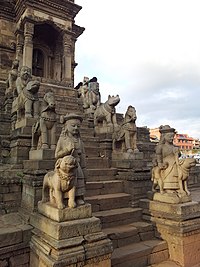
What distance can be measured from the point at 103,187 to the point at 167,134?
2200 millimetres

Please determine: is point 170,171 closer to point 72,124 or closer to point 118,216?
point 118,216

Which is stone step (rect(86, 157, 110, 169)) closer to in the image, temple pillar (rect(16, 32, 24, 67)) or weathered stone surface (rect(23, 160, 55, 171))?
weathered stone surface (rect(23, 160, 55, 171))

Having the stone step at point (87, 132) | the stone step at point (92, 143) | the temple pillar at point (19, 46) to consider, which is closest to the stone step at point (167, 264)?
the stone step at point (92, 143)

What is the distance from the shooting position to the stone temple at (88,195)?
3740mm

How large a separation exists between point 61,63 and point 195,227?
540 inches

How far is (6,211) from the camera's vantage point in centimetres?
523

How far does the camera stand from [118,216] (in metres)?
5.54

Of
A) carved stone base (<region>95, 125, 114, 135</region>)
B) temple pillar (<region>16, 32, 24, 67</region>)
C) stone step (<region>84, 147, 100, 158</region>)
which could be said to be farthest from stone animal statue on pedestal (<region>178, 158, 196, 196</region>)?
temple pillar (<region>16, 32, 24, 67</region>)

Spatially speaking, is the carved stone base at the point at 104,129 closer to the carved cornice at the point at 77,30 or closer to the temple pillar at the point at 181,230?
the temple pillar at the point at 181,230

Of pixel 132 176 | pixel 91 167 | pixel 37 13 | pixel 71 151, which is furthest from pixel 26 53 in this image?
pixel 71 151

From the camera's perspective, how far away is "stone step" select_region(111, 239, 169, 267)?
451 cm

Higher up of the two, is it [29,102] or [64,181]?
[29,102]

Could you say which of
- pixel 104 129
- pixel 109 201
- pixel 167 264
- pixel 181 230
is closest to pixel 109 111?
pixel 104 129

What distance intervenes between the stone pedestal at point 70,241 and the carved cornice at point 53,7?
524 inches
